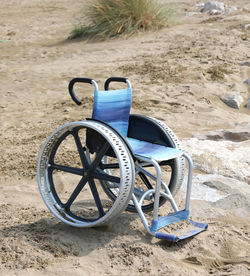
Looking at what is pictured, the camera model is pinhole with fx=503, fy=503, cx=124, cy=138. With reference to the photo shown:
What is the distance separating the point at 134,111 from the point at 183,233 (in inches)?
121

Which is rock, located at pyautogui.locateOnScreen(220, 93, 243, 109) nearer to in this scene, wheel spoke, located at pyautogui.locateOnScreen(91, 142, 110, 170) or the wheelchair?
the wheelchair

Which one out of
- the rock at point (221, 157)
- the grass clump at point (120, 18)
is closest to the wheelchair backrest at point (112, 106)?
the rock at point (221, 157)

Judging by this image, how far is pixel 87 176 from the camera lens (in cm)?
350

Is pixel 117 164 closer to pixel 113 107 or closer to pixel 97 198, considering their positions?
pixel 97 198

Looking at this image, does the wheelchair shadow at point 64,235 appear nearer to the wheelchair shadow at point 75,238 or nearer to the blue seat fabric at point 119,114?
the wheelchair shadow at point 75,238

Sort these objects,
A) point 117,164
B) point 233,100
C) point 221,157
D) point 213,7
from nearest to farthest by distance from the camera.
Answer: point 117,164
point 221,157
point 233,100
point 213,7

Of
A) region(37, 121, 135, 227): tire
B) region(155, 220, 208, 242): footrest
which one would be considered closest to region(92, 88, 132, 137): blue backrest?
region(37, 121, 135, 227): tire

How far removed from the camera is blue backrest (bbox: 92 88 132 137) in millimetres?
3605

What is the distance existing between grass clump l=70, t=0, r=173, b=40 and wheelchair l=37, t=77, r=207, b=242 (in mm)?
6243

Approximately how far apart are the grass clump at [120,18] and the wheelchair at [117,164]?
624cm

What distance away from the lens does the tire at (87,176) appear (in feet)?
10.6

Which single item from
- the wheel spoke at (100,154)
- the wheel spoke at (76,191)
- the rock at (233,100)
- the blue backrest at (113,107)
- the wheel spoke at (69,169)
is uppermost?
the blue backrest at (113,107)

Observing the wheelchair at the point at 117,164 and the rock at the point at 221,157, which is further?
the rock at the point at 221,157

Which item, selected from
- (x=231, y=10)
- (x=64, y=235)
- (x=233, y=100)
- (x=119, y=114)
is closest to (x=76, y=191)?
(x=64, y=235)
